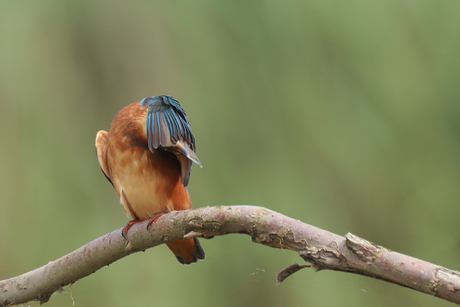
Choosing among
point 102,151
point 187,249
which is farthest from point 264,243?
point 102,151

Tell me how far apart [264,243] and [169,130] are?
398mm

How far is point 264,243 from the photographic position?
2.55ft

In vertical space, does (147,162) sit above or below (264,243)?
above

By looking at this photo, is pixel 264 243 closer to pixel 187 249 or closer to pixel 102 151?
pixel 187 249

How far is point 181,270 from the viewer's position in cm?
190

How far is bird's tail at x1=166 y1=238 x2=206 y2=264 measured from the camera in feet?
3.96

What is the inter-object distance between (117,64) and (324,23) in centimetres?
108

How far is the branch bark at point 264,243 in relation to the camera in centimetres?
62

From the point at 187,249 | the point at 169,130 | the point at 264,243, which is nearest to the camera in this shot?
the point at 264,243

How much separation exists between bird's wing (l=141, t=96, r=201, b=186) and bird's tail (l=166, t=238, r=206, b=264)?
0.20 metres

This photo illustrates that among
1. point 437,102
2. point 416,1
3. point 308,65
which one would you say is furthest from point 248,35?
point 437,102

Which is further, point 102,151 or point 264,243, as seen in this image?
point 102,151

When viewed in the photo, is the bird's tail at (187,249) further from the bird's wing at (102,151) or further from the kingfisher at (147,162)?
the bird's wing at (102,151)

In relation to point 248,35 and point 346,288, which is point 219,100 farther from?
point 346,288
